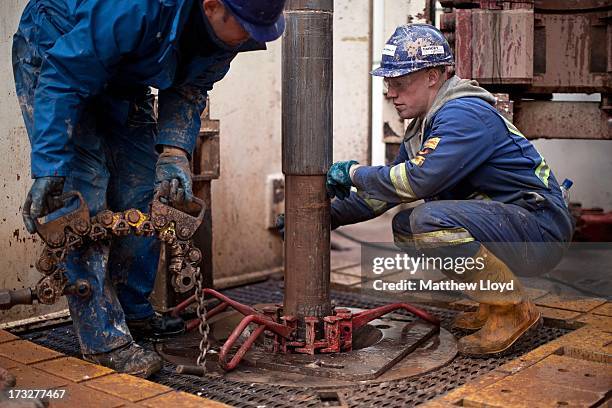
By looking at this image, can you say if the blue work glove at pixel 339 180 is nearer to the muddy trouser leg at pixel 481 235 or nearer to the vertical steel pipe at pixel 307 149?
the vertical steel pipe at pixel 307 149

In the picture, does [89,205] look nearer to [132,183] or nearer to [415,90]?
[132,183]

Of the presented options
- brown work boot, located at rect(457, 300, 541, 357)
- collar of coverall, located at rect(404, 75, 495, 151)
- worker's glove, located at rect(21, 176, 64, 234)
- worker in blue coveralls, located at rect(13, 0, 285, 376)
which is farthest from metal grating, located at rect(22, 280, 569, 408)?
collar of coverall, located at rect(404, 75, 495, 151)

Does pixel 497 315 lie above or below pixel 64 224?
below

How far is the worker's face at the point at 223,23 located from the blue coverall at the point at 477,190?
0.73 m

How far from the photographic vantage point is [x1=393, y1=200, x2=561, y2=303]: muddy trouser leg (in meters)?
3.29

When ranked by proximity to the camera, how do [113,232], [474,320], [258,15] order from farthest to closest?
1. [474,320]
2. [113,232]
3. [258,15]

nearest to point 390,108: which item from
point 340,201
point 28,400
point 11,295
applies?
point 340,201

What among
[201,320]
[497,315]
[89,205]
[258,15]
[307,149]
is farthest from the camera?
[497,315]

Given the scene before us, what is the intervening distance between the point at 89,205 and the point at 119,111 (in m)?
0.41

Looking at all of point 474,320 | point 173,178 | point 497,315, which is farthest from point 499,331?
point 173,178

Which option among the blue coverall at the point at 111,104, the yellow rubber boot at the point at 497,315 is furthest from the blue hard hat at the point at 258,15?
the yellow rubber boot at the point at 497,315

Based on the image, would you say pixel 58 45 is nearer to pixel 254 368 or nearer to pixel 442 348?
pixel 254 368

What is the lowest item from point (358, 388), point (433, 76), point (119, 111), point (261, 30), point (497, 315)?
point (358, 388)

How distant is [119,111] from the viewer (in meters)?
3.37
